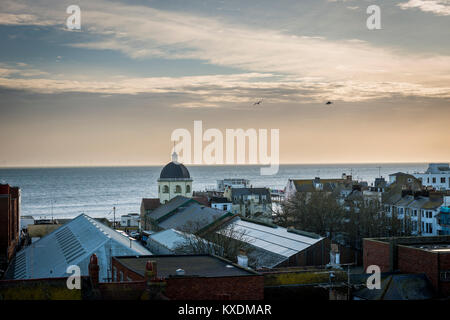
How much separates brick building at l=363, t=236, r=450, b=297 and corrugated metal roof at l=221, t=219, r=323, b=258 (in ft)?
28.2

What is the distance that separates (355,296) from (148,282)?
1338 centimetres

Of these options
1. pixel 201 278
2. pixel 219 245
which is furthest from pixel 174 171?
pixel 201 278

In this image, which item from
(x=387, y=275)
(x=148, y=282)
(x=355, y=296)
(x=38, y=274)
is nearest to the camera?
(x=148, y=282)

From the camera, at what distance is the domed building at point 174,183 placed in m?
105

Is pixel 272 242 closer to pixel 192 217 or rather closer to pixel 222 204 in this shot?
pixel 192 217

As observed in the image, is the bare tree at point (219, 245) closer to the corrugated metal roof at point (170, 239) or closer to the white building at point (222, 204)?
the corrugated metal roof at point (170, 239)

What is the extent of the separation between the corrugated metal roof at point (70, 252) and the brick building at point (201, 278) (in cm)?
698

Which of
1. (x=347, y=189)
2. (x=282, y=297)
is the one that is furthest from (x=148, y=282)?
(x=347, y=189)

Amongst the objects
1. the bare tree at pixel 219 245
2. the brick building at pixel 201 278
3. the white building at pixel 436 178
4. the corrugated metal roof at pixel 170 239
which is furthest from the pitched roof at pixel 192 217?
the white building at pixel 436 178

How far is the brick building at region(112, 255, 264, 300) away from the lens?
81.0 ft

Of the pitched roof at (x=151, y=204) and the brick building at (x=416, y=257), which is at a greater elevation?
the brick building at (x=416, y=257)

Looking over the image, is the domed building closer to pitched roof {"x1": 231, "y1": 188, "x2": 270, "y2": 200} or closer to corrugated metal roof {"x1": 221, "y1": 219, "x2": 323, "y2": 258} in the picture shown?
pitched roof {"x1": 231, "y1": 188, "x2": 270, "y2": 200}
